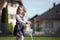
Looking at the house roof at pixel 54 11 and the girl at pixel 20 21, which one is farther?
the house roof at pixel 54 11

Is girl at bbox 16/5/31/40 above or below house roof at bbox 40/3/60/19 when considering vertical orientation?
below

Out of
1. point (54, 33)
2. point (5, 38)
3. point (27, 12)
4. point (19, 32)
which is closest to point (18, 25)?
point (19, 32)

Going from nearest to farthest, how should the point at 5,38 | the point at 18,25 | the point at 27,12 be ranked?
1. the point at 18,25
2. the point at 27,12
3. the point at 5,38

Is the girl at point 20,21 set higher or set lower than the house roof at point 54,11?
lower

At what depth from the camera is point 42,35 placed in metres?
7.11

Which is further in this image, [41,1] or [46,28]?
[46,28]

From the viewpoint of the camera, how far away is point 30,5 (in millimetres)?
4852

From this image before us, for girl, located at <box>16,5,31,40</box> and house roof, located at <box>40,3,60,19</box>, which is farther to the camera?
house roof, located at <box>40,3,60,19</box>

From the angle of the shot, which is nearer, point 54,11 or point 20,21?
point 20,21

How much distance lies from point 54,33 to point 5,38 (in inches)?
52.4

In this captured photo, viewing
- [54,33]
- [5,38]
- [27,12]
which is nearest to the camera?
[27,12]

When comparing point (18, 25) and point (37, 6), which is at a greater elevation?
point (37, 6)

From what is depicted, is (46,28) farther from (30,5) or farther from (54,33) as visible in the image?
(30,5)

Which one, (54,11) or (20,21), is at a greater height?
(54,11)
